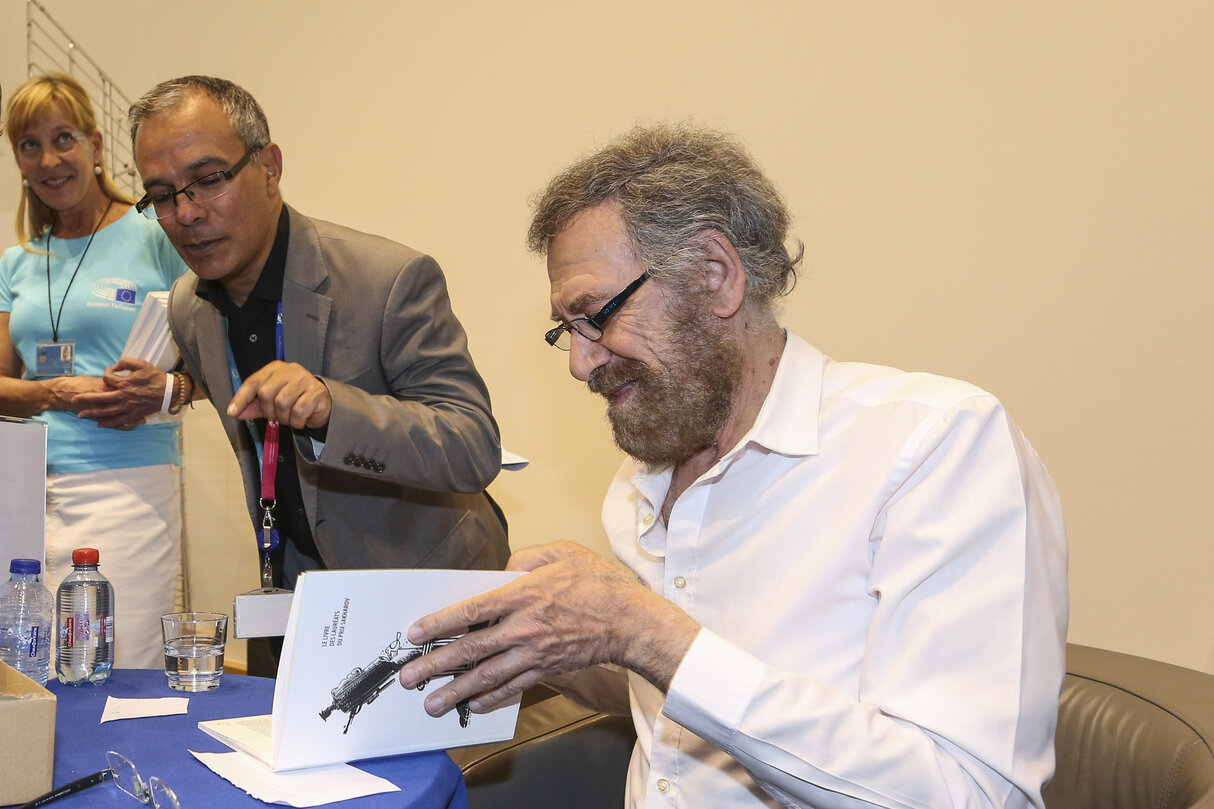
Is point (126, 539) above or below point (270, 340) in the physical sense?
below

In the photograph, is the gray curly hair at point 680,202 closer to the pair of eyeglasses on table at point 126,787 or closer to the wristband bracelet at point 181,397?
the pair of eyeglasses on table at point 126,787

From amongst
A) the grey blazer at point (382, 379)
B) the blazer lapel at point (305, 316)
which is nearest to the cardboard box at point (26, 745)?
the grey blazer at point (382, 379)

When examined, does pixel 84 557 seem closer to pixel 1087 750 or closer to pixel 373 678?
pixel 373 678

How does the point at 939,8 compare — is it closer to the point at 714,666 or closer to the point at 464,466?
the point at 464,466

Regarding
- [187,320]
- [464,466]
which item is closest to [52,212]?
[187,320]

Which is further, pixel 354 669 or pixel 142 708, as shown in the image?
pixel 142 708

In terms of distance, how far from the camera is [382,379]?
233cm

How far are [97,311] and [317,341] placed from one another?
873 mm

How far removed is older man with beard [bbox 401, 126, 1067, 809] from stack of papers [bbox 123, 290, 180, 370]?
1419 mm

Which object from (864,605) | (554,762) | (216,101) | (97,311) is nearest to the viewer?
(864,605)

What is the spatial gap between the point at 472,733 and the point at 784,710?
0.46m

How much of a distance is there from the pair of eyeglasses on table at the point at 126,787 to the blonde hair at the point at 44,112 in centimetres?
220

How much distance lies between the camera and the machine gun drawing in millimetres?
1195

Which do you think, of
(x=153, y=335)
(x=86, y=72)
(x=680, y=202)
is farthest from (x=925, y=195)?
(x=86, y=72)
